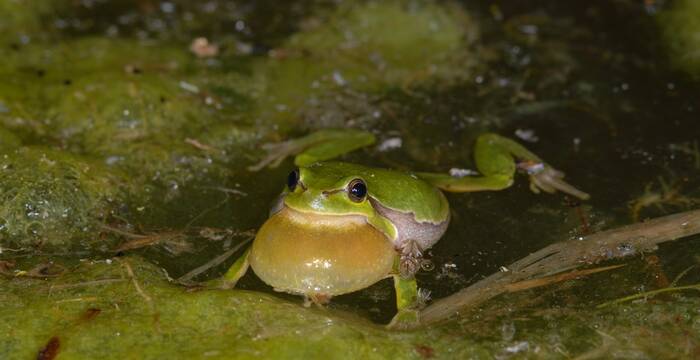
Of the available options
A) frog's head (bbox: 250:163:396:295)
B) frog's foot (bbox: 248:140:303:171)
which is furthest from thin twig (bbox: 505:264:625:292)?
frog's foot (bbox: 248:140:303:171)

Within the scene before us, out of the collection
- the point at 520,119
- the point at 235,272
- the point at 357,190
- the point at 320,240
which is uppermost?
the point at 357,190

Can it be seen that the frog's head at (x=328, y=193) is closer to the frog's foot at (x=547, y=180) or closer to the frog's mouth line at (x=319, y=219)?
the frog's mouth line at (x=319, y=219)

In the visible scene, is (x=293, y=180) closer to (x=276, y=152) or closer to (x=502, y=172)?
(x=276, y=152)

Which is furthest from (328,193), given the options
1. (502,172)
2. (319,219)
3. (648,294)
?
(648,294)

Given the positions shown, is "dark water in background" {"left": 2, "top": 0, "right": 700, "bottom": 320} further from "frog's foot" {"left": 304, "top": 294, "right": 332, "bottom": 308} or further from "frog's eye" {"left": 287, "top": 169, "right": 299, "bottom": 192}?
"frog's eye" {"left": 287, "top": 169, "right": 299, "bottom": 192}

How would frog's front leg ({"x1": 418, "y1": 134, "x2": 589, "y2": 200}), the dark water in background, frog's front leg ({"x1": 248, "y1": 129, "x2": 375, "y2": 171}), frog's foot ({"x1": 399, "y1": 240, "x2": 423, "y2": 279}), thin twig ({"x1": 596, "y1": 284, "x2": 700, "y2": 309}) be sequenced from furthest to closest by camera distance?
frog's front leg ({"x1": 248, "y1": 129, "x2": 375, "y2": 171}) → frog's front leg ({"x1": 418, "y1": 134, "x2": 589, "y2": 200}) → the dark water in background → frog's foot ({"x1": 399, "y1": 240, "x2": 423, "y2": 279}) → thin twig ({"x1": 596, "y1": 284, "x2": 700, "y2": 309})

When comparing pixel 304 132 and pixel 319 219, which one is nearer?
pixel 319 219

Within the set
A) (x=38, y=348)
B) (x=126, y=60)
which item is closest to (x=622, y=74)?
(x=126, y=60)

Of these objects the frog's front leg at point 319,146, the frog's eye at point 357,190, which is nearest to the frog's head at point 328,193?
the frog's eye at point 357,190
